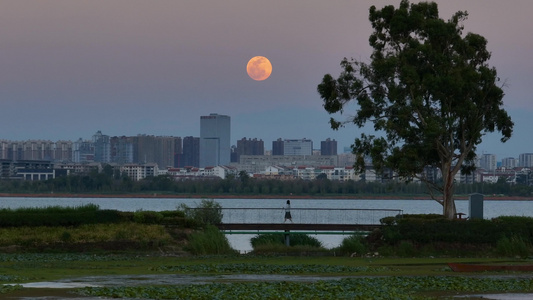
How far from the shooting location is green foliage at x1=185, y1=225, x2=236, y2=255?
4597cm

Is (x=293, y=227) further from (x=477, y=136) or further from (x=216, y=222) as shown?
(x=477, y=136)

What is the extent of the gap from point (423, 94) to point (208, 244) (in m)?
14.7

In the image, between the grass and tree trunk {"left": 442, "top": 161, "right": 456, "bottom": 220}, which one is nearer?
the grass

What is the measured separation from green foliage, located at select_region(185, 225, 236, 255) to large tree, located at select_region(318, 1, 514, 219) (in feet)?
33.8

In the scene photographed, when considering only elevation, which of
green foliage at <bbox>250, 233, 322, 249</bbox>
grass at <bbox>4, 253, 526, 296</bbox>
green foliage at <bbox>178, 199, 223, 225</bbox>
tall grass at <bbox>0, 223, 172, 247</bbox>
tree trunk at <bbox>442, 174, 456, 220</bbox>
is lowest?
grass at <bbox>4, 253, 526, 296</bbox>

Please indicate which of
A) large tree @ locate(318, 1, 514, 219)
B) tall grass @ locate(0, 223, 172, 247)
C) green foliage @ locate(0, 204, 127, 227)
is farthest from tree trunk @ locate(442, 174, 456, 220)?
green foliage @ locate(0, 204, 127, 227)

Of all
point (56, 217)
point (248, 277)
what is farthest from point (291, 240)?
point (248, 277)

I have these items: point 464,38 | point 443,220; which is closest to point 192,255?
point 443,220

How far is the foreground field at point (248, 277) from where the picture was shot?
2670 centimetres

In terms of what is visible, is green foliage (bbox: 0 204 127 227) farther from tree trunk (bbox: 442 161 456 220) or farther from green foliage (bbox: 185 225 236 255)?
tree trunk (bbox: 442 161 456 220)

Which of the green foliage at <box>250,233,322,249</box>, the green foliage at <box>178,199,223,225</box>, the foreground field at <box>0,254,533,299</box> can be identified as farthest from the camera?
the green foliage at <box>178,199,223,225</box>

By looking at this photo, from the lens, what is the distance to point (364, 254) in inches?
1788

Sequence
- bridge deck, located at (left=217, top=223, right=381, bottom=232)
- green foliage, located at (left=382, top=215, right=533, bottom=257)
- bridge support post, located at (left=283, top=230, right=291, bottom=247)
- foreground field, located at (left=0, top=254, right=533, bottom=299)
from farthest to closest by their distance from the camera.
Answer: bridge deck, located at (left=217, top=223, right=381, bottom=232) < bridge support post, located at (left=283, top=230, right=291, bottom=247) < green foliage, located at (left=382, top=215, right=533, bottom=257) < foreground field, located at (left=0, top=254, right=533, bottom=299)

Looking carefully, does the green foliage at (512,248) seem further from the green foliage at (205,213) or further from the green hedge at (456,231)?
the green foliage at (205,213)
